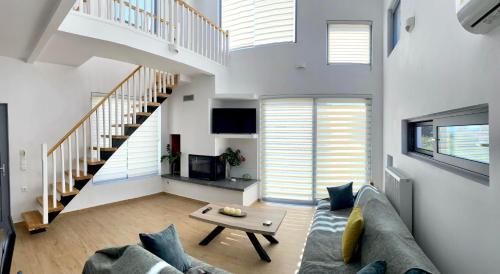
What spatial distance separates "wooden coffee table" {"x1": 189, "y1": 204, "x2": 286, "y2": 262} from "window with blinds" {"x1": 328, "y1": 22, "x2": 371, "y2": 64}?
3404 mm

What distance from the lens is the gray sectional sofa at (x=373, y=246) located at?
1.61m

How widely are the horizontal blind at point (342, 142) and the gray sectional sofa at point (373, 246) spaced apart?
6.15ft

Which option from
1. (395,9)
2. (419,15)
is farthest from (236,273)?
(395,9)

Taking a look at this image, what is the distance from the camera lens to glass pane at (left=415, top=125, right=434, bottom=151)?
9.05 feet

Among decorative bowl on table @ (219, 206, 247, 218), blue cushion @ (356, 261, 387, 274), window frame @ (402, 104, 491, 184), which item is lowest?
decorative bowl on table @ (219, 206, 247, 218)

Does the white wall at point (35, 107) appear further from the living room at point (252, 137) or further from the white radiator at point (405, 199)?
the white radiator at point (405, 199)

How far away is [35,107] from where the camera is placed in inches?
177

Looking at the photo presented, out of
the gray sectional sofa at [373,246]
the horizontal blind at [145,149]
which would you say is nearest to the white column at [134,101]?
the horizontal blind at [145,149]

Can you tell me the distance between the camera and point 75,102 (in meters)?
4.96

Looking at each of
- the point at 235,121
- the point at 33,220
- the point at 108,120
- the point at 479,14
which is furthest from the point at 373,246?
the point at 33,220

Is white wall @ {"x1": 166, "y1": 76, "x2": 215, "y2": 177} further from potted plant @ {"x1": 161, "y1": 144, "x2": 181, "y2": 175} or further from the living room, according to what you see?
potted plant @ {"x1": 161, "y1": 144, "x2": 181, "y2": 175}

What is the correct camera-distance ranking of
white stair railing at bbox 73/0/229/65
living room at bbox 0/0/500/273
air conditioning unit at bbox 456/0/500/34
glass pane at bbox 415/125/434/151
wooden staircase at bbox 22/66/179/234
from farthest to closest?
wooden staircase at bbox 22/66/179/234 < white stair railing at bbox 73/0/229/65 < glass pane at bbox 415/125/434/151 < living room at bbox 0/0/500/273 < air conditioning unit at bbox 456/0/500/34

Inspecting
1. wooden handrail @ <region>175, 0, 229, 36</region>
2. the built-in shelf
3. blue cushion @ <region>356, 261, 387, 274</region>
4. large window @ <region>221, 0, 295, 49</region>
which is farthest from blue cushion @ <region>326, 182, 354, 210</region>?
wooden handrail @ <region>175, 0, 229, 36</region>

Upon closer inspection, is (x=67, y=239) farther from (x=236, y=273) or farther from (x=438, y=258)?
(x=438, y=258)
